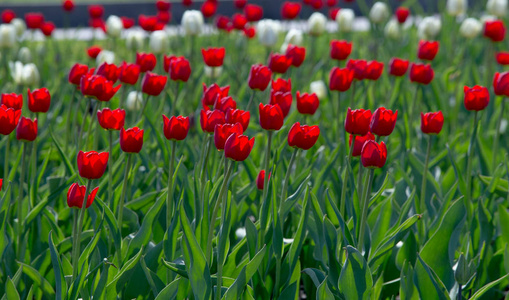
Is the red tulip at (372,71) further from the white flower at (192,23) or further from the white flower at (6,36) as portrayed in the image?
the white flower at (6,36)

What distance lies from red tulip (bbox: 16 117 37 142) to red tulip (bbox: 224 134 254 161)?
0.71 meters

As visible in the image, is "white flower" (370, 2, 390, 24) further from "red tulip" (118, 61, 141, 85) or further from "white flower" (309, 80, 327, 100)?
"red tulip" (118, 61, 141, 85)

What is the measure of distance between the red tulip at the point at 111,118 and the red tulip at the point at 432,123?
37.9 inches

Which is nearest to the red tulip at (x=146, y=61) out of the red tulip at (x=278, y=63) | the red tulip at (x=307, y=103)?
the red tulip at (x=278, y=63)

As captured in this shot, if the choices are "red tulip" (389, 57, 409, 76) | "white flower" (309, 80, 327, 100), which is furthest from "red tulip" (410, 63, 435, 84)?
"white flower" (309, 80, 327, 100)

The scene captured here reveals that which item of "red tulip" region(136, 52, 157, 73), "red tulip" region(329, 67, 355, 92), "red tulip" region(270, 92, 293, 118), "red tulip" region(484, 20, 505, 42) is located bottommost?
"red tulip" region(484, 20, 505, 42)

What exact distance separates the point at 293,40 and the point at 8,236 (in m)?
2.36

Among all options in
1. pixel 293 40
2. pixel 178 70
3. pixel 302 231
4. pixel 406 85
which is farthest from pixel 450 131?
pixel 302 231

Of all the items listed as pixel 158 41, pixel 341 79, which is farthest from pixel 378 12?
pixel 341 79

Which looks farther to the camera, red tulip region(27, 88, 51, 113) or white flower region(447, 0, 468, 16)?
white flower region(447, 0, 468, 16)

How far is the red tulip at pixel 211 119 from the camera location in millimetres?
1924

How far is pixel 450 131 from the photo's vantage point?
385 centimetres

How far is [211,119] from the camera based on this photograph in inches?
76.2

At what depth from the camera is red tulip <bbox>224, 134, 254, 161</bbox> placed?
66.7 inches
